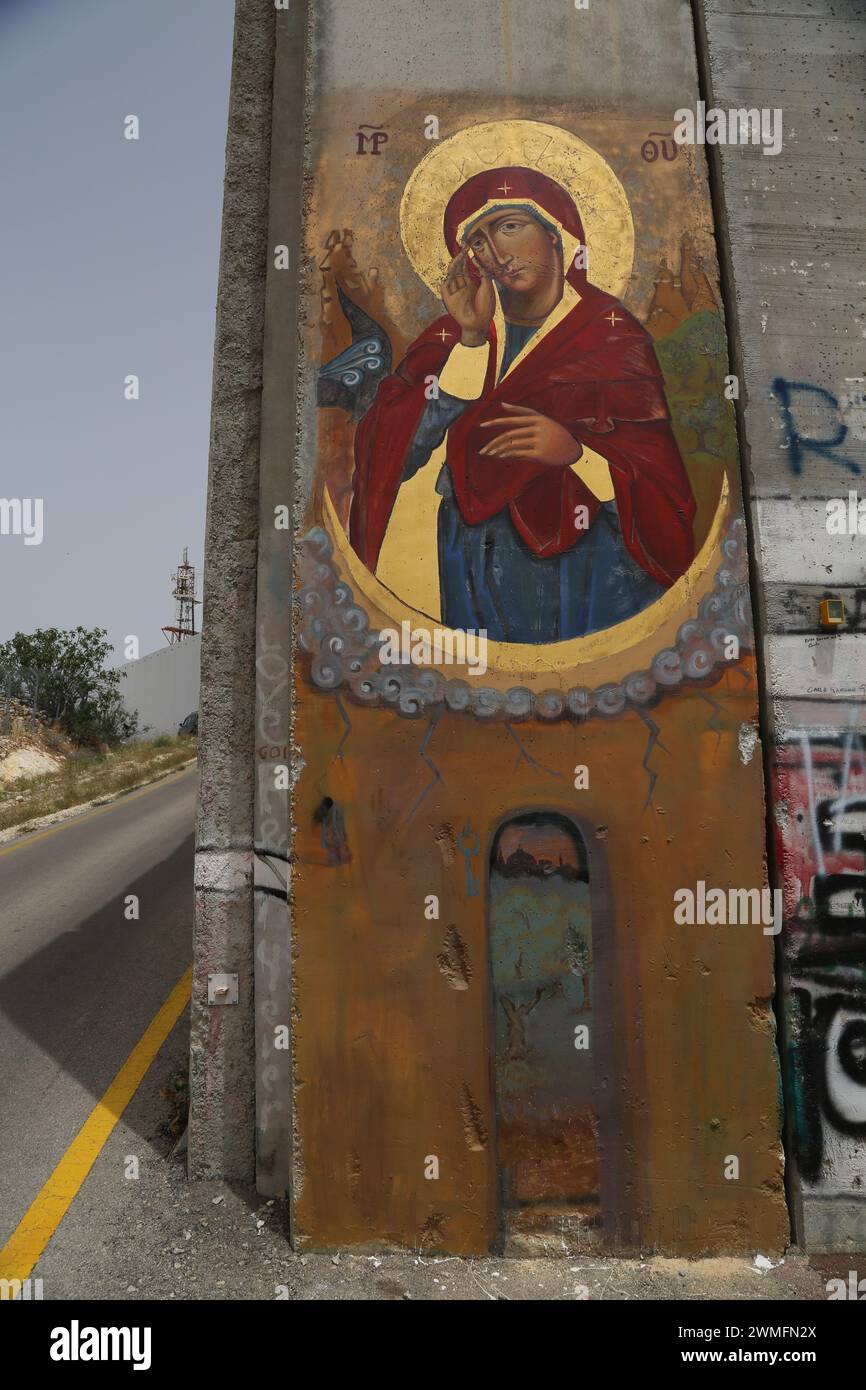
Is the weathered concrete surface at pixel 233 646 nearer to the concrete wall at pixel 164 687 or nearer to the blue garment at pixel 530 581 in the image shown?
the blue garment at pixel 530 581

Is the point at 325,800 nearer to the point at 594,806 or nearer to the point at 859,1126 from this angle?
the point at 594,806

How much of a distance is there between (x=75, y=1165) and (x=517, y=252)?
190 inches

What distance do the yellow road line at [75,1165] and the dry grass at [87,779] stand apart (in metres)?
9.34

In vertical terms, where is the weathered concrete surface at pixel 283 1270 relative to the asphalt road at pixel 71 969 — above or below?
below

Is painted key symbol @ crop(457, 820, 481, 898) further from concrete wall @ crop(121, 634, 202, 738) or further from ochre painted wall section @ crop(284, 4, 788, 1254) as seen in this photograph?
concrete wall @ crop(121, 634, 202, 738)

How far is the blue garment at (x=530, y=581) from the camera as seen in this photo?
3869 mm

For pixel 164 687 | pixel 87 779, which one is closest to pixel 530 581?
pixel 87 779

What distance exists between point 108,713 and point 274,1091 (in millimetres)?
28629

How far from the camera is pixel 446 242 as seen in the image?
4145mm

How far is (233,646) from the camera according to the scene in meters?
4.22

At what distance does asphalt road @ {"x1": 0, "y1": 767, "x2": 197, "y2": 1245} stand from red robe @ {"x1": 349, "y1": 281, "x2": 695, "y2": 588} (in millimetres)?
3385

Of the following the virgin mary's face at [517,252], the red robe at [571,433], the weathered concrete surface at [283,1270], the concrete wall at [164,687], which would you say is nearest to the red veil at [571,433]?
the red robe at [571,433]

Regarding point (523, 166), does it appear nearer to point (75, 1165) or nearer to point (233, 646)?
point (233, 646)

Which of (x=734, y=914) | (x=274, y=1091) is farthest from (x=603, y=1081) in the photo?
(x=274, y=1091)
